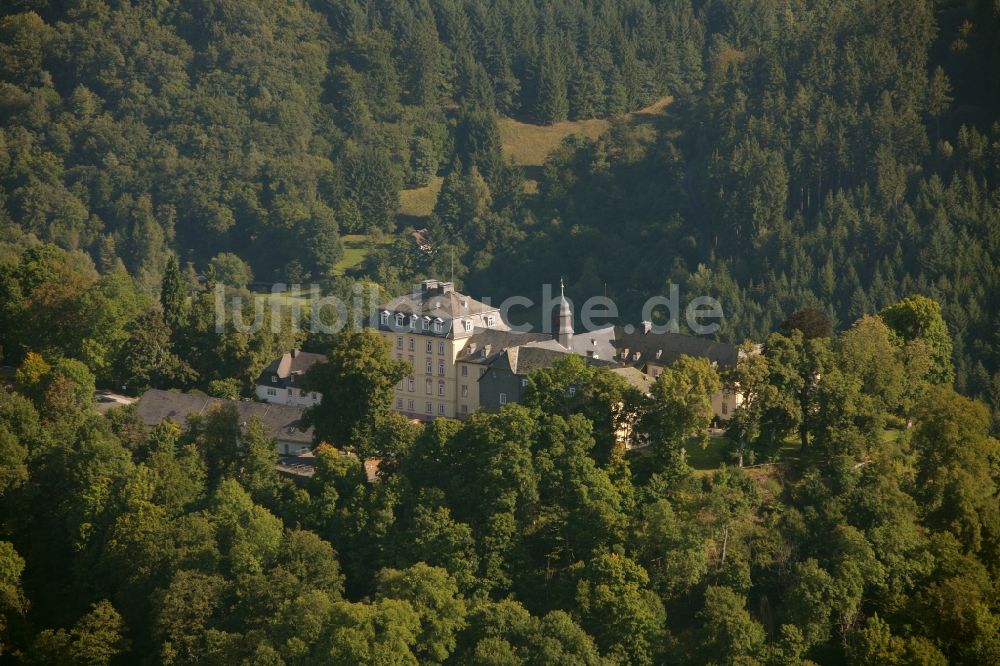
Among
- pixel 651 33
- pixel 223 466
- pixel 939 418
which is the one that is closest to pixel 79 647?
pixel 223 466

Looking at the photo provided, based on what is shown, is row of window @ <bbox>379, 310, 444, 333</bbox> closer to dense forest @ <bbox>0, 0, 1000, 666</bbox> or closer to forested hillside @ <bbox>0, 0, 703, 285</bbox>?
dense forest @ <bbox>0, 0, 1000, 666</bbox>

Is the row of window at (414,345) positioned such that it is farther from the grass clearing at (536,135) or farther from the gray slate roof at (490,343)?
the grass clearing at (536,135)

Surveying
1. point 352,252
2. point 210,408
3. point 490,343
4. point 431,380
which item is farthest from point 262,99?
point 490,343

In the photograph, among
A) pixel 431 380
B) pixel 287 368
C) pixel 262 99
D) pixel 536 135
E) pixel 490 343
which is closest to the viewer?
pixel 490 343

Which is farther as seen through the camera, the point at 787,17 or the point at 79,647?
the point at 787,17

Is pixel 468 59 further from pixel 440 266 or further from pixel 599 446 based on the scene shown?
pixel 599 446

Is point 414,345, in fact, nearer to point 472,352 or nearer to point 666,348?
point 472,352
